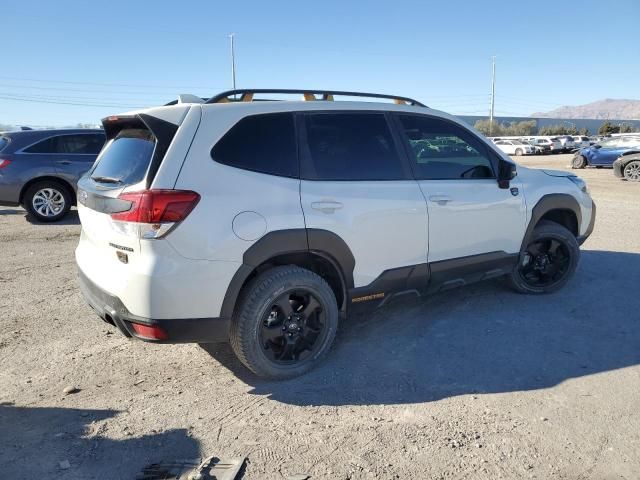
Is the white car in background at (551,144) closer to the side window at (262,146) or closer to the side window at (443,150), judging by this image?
the side window at (443,150)

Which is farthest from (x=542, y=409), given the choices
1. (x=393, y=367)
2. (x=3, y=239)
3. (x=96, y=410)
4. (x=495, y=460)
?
→ (x=3, y=239)

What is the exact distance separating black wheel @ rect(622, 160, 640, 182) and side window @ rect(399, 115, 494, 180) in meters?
15.8

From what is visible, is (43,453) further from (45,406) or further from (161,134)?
(161,134)

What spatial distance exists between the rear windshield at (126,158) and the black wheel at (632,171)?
18.3 meters

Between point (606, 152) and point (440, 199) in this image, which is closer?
point (440, 199)

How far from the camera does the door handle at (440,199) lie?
Result: 13.0ft

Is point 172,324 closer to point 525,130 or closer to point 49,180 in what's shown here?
point 49,180

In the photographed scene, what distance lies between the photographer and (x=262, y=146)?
3.31m

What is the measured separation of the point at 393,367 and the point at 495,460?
1.12 meters

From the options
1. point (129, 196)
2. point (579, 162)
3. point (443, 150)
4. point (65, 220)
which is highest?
point (443, 150)

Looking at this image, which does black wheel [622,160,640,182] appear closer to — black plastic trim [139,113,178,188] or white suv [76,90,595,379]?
white suv [76,90,595,379]

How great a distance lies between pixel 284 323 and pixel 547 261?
3048 mm

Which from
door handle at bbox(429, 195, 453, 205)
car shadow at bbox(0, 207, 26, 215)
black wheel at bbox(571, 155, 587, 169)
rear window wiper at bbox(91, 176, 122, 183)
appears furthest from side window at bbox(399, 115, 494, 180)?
black wheel at bbox(571, 155, 587, 169)

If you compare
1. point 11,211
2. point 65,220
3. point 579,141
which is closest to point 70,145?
point 65,220
